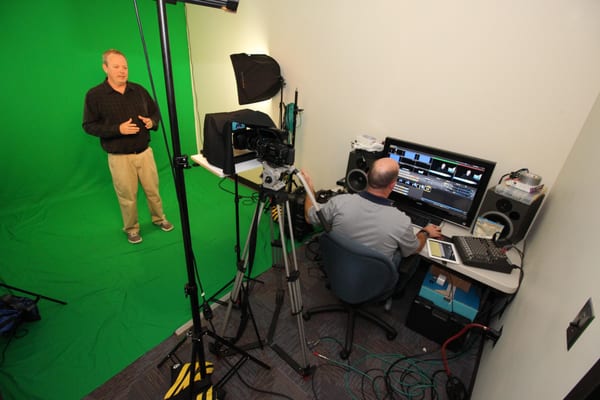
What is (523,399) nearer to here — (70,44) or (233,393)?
(233,393)

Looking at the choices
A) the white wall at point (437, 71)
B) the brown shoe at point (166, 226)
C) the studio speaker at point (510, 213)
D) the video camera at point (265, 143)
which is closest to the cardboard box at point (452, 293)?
the studio speaker at point (510, 213)

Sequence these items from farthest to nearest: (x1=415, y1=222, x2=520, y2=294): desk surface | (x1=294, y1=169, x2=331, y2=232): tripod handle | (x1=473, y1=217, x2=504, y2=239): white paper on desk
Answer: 1. (x1=473, y1=217, x2=504, y2=239): white paper on desk
2. (x1=415, y1=222, x2=520, y2=294): desk surface
3. (x1=294, y1=169, x2=331, y2=232): tripod handle

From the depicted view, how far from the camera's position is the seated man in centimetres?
156

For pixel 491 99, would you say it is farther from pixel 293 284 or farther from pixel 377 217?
pixel 293 284

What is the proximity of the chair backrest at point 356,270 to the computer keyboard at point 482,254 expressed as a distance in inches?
19.2

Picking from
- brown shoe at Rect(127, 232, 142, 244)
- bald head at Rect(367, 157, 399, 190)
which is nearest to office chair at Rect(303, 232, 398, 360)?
bald head at Rect(367, 157, 399, 190)

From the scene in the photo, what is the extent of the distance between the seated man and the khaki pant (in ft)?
5.96

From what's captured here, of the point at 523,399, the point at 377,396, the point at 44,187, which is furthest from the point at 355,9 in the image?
the point at 44,187

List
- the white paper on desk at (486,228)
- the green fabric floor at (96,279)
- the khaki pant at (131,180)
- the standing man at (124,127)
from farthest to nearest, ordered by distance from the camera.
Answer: the khaki pant at (131,180), the standing man at (124,127), the white paper on desk at (486,228), the green fabric floor at (96,279)

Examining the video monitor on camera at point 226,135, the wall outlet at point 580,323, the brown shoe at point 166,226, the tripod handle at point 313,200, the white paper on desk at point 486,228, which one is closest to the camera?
the wall outlet at point 580,323

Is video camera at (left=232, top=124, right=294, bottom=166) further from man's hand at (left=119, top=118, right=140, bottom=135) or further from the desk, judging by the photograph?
man's hand at (left=119, top=118, right=140, bottom=135)

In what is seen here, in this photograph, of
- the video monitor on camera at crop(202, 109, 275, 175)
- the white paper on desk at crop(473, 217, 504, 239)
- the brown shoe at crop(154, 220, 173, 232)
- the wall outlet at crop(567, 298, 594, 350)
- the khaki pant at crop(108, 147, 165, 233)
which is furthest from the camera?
the brown shoe at crop(154, 220, 173, 232)

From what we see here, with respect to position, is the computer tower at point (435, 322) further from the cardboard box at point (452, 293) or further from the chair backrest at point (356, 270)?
the chair backrest at point (356, 270)

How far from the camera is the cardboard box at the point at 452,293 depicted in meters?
1.82
